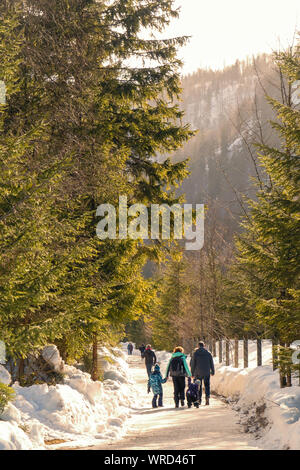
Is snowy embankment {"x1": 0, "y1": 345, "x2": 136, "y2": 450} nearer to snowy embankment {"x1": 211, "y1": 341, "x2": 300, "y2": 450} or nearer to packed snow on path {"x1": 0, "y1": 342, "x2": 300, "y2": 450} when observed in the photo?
packed snow on path {"x1": 0, "y1": 342, "x2": 300, "y2": 450}

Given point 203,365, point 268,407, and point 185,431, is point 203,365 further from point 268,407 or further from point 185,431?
point 185,431

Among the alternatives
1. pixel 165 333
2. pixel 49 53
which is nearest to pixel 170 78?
pixel 49 53

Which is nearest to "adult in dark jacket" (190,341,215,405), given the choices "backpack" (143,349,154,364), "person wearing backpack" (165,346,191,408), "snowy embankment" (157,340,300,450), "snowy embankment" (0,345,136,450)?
"person wearing backpack" (165,346,191,408)

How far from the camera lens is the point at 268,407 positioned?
9.41 m

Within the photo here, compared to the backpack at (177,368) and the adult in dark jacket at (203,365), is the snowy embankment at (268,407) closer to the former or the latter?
the adult in dark jacket at (203,365)

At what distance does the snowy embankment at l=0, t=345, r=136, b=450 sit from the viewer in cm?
721

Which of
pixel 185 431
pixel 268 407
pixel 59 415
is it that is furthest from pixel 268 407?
pixel 59 415

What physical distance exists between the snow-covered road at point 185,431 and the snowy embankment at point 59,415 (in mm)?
496

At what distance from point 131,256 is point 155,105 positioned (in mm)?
4866

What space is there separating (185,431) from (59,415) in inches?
92.9

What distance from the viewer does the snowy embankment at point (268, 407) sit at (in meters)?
7.53

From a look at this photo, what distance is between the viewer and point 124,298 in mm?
13141

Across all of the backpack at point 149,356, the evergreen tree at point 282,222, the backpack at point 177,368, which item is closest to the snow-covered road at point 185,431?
the backpack at point 177,368
